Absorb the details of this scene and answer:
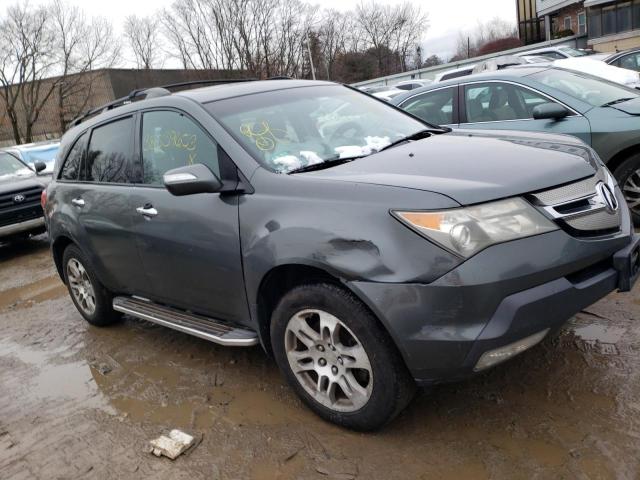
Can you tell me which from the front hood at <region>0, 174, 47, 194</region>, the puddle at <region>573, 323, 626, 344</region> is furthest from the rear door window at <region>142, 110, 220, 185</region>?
the front hood at <region>0, 174, 47, 194</region>

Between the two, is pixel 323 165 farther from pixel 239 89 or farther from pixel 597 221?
pixel 597 221

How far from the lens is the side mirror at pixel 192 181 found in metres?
2.86

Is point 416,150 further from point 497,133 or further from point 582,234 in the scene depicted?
point 582,234

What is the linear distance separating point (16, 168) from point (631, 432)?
9.77 meters

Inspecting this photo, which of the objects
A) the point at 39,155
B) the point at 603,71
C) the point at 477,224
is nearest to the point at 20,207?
the point at 39,155

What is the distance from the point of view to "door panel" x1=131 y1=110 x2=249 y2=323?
118 inches

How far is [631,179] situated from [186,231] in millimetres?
4024

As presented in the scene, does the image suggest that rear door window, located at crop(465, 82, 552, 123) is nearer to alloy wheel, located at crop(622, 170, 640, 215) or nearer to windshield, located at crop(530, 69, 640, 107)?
windshield, located at crop(530, 69, 640, 107)

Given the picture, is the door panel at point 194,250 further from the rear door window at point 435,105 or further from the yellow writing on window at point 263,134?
the rear door window at point 435,105

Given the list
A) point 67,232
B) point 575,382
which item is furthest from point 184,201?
point 575,382

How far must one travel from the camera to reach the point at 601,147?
5035 mm

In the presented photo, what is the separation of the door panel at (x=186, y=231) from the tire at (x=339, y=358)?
0.38 m

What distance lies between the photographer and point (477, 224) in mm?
2250

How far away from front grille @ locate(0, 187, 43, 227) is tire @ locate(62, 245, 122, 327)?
13.1ft
